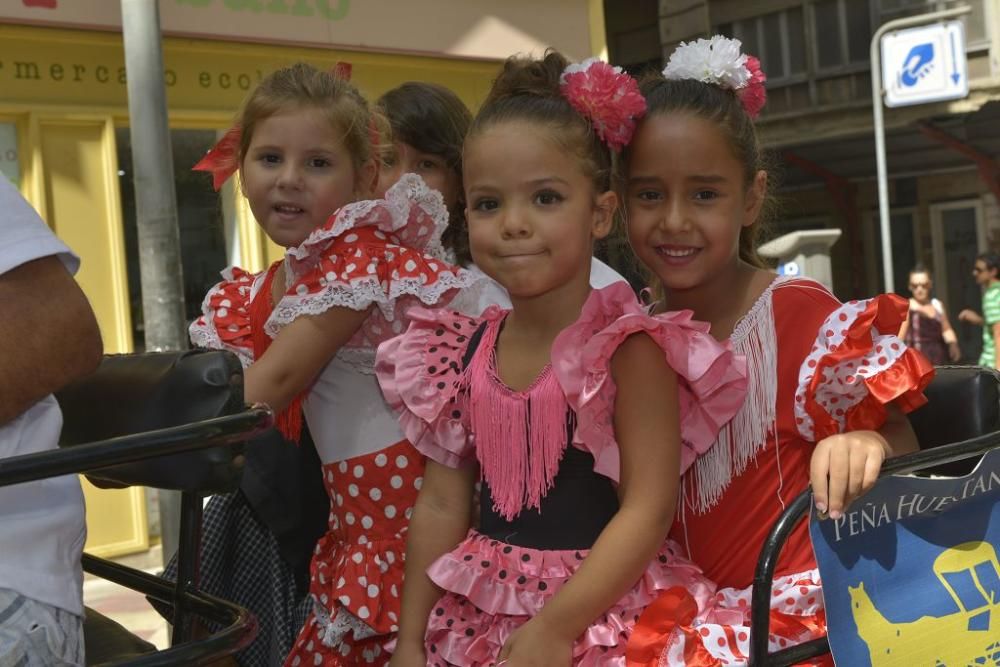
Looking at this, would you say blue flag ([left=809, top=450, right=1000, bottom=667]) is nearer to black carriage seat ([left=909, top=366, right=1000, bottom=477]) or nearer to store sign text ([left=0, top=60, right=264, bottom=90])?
black carriage seat ([left=909, top=366, right=1000, bottom=477])

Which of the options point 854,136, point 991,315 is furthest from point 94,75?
point 854,136

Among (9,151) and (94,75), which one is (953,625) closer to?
(9,151)

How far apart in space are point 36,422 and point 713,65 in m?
1.27

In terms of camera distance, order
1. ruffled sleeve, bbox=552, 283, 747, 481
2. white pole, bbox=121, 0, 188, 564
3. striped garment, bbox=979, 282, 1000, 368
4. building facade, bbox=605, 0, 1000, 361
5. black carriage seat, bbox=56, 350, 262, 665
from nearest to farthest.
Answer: black carriage seat, bbox=56, 350, 262, 665 < ruffled sleeve, bbox=552, 283, 747, 481 < white pole, bbox=121, 0, 188, 564 < striped garment, bbox=979, 282, 1000, 368 < building facade, bbox=605, 0, 1000, 361

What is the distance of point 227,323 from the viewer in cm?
236

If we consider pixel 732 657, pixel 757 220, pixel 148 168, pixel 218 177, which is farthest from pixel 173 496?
pixel 732 657

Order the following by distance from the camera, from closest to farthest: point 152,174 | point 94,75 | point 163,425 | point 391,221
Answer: point 163,425 → point 391,221 → point 152,174 → point 94,75

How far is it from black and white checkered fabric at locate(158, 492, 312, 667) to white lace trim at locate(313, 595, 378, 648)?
0.23 m

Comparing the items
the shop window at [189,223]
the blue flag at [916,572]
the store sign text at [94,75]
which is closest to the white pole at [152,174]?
the store sign text at [94,75]

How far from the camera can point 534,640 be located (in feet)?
5.54

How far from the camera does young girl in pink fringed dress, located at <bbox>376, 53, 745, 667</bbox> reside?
1746 millimetres

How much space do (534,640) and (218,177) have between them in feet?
4.08

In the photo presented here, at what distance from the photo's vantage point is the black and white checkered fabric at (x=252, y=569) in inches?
94.5

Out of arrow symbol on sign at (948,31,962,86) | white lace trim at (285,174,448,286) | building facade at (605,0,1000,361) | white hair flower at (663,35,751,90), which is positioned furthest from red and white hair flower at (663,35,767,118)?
building facade at (605,0,1000,361)
